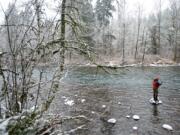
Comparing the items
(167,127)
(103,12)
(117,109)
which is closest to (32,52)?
(167,127)

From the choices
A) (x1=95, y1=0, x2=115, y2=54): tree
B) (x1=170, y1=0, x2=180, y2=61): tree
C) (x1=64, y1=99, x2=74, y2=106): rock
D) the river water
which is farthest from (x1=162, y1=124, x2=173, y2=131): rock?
(x1=95, y1=0, x2=115, y2=54): tree

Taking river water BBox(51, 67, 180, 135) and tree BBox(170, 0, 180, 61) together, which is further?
tree BBox(170, 0, 180, 61)

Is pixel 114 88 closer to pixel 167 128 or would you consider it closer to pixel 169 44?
pixel 167 128

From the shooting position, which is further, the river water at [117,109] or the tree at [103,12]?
the tree at [103,12]

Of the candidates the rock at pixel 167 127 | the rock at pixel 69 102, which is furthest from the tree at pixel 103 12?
the rock at pixel 167 127

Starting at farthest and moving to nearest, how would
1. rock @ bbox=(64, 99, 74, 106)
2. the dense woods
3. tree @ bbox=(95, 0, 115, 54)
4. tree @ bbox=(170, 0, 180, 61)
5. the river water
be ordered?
tree @ bbox=(95, 0, 115, 54) < tree @ bbox=(170, 0, 180, 61) < rock @ bbox=(64, 99, 74, 106) < the river water < the dense woods

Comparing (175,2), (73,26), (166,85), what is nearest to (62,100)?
(73,26)

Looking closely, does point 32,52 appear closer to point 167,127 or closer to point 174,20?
point 167,127

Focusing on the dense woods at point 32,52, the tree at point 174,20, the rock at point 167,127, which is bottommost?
the rock at point 167,127

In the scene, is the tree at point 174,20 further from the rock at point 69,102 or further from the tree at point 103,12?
the rock at point 69,102

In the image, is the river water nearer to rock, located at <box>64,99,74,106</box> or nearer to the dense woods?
rock, located at <box>64,99,74,106</box>

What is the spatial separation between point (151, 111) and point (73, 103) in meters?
3.56

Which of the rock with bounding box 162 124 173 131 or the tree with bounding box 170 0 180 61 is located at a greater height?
the tree with bounding box 170 0 180 61

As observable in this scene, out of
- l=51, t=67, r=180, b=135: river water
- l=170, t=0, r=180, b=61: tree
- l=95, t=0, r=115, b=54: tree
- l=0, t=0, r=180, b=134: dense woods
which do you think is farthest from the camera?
l=95, t=0, r=115, b=54: tree
